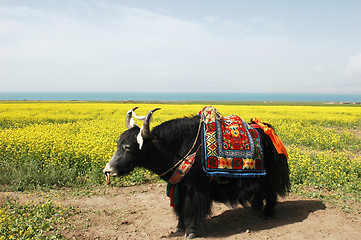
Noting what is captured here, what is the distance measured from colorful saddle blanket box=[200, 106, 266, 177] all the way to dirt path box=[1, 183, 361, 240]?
3.24 ft

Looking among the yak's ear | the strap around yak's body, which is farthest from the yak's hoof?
the strap around yak's body

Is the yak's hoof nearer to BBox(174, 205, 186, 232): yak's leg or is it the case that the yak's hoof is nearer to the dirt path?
the dirt path

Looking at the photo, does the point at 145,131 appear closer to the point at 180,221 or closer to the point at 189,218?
the point at 189,218

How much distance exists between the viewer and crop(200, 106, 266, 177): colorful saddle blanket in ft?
14.0

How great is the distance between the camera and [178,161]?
4.32m

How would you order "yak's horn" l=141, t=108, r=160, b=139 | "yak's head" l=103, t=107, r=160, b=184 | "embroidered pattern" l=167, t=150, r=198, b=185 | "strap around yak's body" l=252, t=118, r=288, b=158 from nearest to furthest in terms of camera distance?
"yak's horn" l=141, t=108, r=160, b=139, "yak's head" l=103, t=107, r=160, b=184, "embroidered pattern" l=167, t=150, r=198, b=185, "strap around yak's body" l=252, t=118, r=288, b=158

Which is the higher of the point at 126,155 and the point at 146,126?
the point at 146,126

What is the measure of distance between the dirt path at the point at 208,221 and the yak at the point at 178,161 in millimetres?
481

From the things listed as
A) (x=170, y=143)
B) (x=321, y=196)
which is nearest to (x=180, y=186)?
(x=170, y=143)

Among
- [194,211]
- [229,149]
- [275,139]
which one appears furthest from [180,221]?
[275,139]

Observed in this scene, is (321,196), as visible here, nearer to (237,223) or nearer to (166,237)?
(237,223)

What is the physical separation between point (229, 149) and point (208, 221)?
149 centimetres

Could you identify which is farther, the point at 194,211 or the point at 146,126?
the point at 194,211

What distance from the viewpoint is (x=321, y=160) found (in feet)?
26.1
